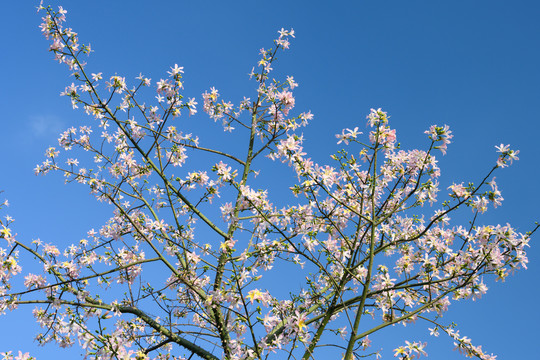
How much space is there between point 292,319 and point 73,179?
474cm

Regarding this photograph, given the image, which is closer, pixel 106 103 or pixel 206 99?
pixel 106 103

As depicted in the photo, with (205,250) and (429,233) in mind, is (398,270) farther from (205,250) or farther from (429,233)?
(205,250)

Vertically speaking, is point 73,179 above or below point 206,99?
below

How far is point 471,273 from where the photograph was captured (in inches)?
197

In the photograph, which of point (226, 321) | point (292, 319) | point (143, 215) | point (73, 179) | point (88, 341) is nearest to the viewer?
point (292, 319)

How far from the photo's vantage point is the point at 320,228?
6.11m

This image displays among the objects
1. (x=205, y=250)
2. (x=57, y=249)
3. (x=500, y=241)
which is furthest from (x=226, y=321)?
(x=500, y=241)

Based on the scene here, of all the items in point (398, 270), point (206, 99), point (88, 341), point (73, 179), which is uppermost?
point (206, 99)

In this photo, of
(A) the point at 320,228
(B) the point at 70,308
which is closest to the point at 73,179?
(B) the point at 70,308

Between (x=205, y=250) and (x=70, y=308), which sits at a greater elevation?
(x=205, y=250)

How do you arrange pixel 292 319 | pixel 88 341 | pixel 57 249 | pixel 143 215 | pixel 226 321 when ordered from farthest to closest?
pixel 143 215
pixel 57 249
pixel 88 341
pixel 226 321
pixel 292 319

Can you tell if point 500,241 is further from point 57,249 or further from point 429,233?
point 57,249

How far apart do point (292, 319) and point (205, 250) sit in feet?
4.73

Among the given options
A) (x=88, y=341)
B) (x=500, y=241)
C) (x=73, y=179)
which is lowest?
(x=88, y=341)
